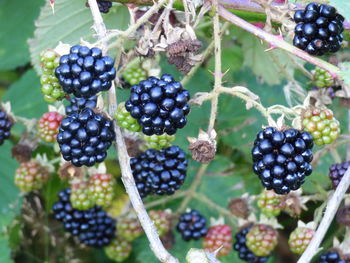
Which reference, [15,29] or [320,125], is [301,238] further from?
[15,29]

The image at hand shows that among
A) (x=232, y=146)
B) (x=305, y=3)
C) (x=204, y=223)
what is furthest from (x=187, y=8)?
(x=232, y=146)

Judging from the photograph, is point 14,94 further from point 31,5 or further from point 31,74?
point 31,5

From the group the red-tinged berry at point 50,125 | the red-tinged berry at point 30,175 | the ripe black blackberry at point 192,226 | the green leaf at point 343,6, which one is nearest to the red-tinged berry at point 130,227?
the ripe black blackberry at point 192,226

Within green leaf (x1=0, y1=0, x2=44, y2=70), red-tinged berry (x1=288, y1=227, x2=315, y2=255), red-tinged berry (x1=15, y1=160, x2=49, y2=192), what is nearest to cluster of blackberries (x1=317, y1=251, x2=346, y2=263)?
red-tinged berry (x1=288, y1=227, x2=315, y2=255)

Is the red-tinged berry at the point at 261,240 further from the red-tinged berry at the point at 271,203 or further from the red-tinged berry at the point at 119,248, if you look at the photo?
the red-tinged berry at the point at 119,248

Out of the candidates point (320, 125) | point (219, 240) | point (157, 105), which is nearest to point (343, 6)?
point (320, 125)
